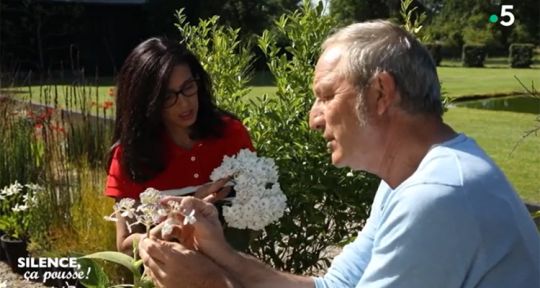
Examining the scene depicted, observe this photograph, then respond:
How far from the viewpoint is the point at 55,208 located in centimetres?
543

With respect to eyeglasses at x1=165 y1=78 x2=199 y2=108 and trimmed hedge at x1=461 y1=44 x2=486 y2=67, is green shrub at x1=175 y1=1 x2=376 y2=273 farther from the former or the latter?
trimmed hedge at x1=461 y1=44 x2=486 y2=67

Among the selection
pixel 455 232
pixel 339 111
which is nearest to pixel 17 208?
pixel 339 111

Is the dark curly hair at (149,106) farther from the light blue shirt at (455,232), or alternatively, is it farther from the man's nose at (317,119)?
the light blue shirt at (455,232)

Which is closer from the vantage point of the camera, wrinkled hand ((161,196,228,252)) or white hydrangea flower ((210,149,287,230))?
wrinkled hand ((161,196,228,252))

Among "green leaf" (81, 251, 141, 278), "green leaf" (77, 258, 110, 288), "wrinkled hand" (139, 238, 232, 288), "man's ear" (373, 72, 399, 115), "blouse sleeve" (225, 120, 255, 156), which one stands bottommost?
"green leaf" (77, 258, 110, 288)

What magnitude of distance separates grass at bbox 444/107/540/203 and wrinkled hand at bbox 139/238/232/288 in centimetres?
422

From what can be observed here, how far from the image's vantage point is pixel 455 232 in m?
1.39

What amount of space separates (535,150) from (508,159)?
53.4 inches

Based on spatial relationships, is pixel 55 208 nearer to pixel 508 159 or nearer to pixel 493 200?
pixel 493 200

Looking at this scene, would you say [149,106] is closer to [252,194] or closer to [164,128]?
[164,128]

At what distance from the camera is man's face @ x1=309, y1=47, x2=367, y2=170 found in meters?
1.62

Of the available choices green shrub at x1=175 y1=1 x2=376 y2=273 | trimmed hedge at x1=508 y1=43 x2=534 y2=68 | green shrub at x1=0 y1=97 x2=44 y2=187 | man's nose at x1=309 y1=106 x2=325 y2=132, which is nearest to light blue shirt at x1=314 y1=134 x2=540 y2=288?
man's nose at x1=309 y1=106 x2=325 y2=132

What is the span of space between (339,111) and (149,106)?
1.52m

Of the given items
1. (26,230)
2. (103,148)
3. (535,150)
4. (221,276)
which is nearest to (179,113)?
(221,276)
